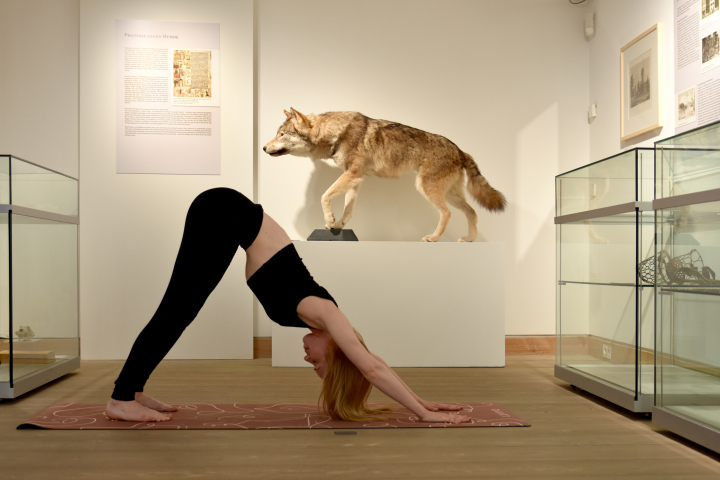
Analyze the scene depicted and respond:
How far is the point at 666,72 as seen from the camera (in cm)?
412

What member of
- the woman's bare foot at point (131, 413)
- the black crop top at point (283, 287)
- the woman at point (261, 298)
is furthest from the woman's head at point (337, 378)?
the woman's bare foot at point (131, 413)

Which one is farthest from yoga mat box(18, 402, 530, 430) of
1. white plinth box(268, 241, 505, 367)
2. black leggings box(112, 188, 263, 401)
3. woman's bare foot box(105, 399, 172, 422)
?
white plinth box(268, 241, 505, 367)

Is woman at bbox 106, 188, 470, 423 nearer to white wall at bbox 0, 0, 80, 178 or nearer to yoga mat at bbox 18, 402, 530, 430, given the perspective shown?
yoga mat at bbox 18, 402, 530, 430

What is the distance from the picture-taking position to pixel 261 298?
8.86 feet

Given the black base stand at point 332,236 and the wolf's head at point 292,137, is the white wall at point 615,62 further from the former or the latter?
the wolf's head at point 292,137

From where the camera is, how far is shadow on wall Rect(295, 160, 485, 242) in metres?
5.04

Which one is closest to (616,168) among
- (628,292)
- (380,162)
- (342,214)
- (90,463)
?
(628,292)

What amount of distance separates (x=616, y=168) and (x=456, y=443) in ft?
5.46

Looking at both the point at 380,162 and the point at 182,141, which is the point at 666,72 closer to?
the point at 380,162

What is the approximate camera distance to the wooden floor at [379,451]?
6.63 ft

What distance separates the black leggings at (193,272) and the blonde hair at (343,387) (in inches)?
23.9

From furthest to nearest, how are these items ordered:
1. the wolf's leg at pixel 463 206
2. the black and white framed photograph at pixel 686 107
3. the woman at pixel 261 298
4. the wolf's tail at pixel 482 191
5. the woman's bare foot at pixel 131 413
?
the wolf's leg at pixel 463 206 < the wolf's tail at pixel 482 191 < the black and white framed photograph at pixel 686 107 < the woman's bare foot at pixel 131 413 < the woman at pixel 261 298

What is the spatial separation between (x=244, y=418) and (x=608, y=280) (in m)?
2.02

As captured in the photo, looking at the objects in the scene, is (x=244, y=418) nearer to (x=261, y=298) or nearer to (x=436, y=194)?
(x=261, y=298)
